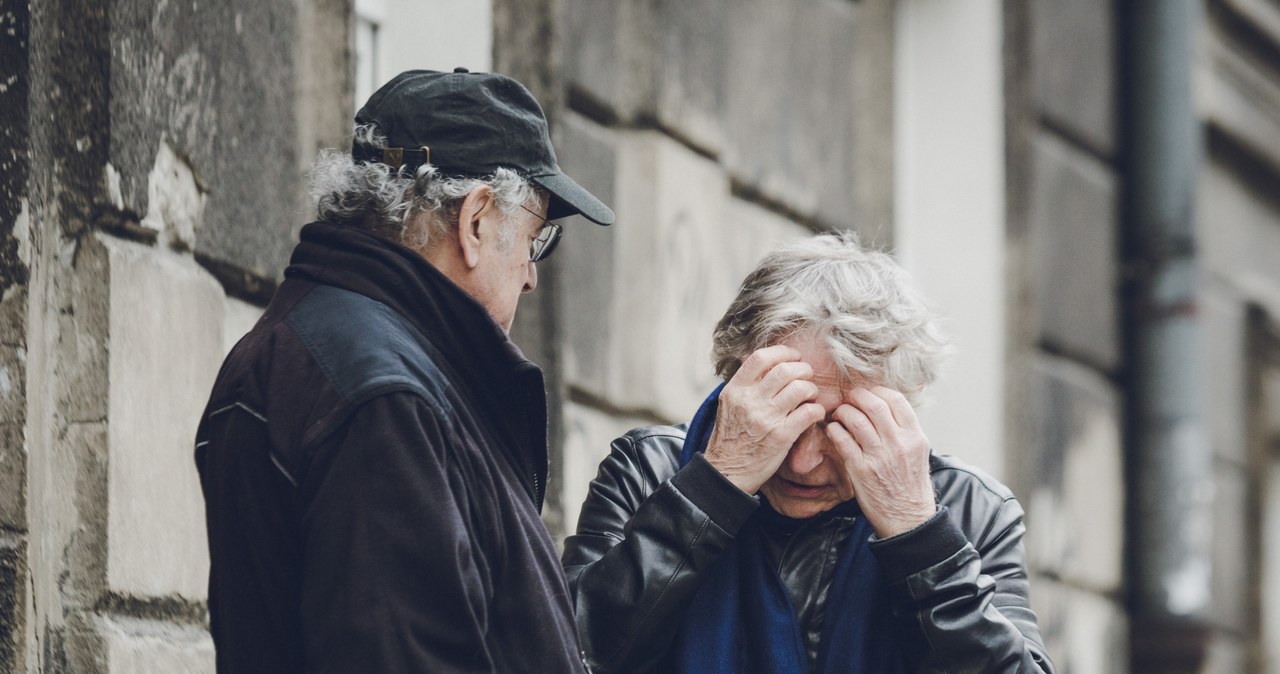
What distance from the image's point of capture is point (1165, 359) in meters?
6.86

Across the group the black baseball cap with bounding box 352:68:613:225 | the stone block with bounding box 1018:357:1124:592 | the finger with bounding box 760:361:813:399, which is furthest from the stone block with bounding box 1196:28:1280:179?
the black baseball cap with bounding box 352:68:613:225

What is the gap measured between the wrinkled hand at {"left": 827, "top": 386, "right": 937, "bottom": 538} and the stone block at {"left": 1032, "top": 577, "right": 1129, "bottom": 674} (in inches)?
142

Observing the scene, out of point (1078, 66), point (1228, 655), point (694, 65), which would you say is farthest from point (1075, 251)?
point (694, 65)

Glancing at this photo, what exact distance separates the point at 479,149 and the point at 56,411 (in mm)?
909

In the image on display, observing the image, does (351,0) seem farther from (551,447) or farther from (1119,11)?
(1119,11)

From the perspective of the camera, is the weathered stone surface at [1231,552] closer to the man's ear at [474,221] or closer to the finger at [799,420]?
the finger at [799,420]

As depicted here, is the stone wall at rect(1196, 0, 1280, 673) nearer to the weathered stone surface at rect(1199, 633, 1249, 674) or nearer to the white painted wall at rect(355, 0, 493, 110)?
the weathered stone surface at rect(1199, 633, 1249, 674)

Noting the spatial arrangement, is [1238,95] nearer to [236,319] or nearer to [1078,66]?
[1078,66]

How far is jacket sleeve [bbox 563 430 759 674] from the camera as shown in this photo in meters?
2.67

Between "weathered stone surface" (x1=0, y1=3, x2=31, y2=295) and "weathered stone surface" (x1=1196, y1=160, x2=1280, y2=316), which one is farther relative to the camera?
"weathered stone surface" (x1=1196, y1=160, x2=1280, y2=316)

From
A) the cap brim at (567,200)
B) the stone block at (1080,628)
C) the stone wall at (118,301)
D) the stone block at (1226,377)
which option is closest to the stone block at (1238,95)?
the stone block at (1226,377)

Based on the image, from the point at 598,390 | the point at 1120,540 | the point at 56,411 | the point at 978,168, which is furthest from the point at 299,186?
the point at 1120,540

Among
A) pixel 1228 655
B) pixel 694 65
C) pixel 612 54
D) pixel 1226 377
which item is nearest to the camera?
pixel 612 54

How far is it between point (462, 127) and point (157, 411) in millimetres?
966
